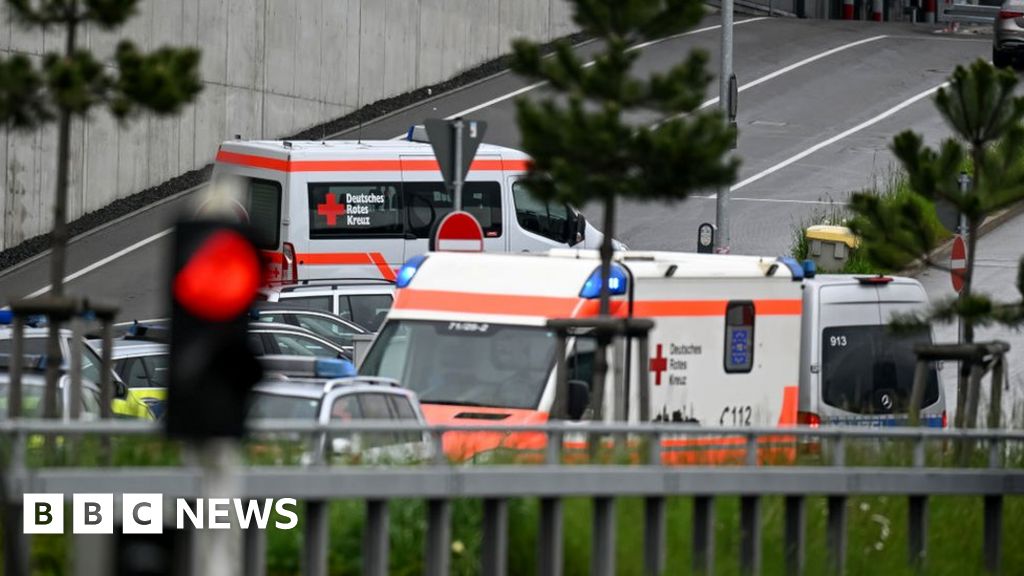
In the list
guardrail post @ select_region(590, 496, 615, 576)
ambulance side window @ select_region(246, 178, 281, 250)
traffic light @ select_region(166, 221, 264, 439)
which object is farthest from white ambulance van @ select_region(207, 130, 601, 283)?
traffic light @ select_region(166, 221, 264, 439)

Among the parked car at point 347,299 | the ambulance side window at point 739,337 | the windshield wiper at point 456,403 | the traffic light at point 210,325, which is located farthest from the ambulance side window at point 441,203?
the traffic light at point 210,325

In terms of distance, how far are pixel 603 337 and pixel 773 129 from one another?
28.7m

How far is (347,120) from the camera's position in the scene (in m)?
40.3

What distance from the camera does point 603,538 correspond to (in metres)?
9.70

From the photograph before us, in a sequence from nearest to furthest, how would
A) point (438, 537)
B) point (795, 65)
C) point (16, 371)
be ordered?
point (438, 537)
point (16, 371)
point (795, 65)

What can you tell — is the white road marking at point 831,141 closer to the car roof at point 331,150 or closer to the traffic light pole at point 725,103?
the traffic light pole at point 725,103

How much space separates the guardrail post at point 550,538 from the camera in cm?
948

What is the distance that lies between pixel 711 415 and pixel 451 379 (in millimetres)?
1893

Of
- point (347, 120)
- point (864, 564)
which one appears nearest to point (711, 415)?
point (864, 564)

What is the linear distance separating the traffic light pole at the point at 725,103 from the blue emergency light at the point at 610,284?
46.5ft

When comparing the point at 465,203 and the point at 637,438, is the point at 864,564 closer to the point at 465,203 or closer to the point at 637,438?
the point at 637,438

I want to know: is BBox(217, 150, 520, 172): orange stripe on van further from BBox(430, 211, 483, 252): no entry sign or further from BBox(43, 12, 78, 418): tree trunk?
BBox(43, 12, 78, 418): tree trunk

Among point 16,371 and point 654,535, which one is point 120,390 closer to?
point 16,371

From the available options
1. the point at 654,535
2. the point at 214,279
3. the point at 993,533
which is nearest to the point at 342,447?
the point at 654,535
